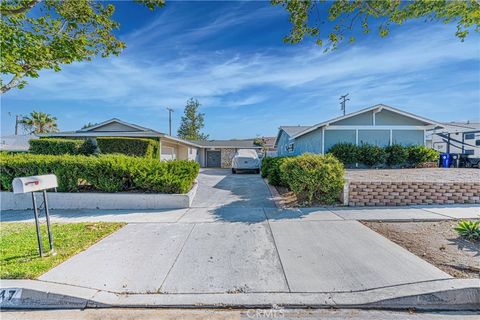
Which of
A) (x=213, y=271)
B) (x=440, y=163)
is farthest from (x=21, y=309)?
(x=440, y=163)

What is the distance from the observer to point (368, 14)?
5.14 m

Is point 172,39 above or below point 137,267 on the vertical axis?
above

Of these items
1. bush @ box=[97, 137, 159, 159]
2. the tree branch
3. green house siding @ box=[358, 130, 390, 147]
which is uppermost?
the tree branch

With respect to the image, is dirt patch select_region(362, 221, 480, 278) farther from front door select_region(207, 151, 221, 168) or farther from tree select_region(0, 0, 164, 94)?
front door select_region(207, 151, 221, 168)

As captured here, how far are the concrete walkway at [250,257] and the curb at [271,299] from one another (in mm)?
98

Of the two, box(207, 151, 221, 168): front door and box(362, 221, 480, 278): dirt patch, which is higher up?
box(207, 151, 221, 168): front door

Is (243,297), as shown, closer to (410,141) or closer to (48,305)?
(48,305)

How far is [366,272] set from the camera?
134 inches

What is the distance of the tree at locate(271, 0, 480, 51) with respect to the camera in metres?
4.44

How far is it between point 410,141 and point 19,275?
62.9ft

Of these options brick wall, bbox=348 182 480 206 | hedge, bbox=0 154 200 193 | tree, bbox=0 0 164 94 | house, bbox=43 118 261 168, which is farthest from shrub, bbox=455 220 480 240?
house, bbox=43 118 261 168

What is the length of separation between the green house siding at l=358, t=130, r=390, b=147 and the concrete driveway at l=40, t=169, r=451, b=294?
37.9ft

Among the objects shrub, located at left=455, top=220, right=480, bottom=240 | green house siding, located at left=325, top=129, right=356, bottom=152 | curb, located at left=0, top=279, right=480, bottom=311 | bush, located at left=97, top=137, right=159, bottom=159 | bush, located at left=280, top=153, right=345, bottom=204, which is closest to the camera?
curb, located at left=0, top=279, right=480, bottom=311

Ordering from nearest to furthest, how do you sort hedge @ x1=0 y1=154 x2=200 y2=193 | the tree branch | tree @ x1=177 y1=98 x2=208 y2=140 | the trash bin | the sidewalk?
the tree branch, the sidewalk, hedge @ x1=0 y1=154 x2=200 y2=193, the trash bin, tree @ x1=177 y1=98 x2=208 y2=140
